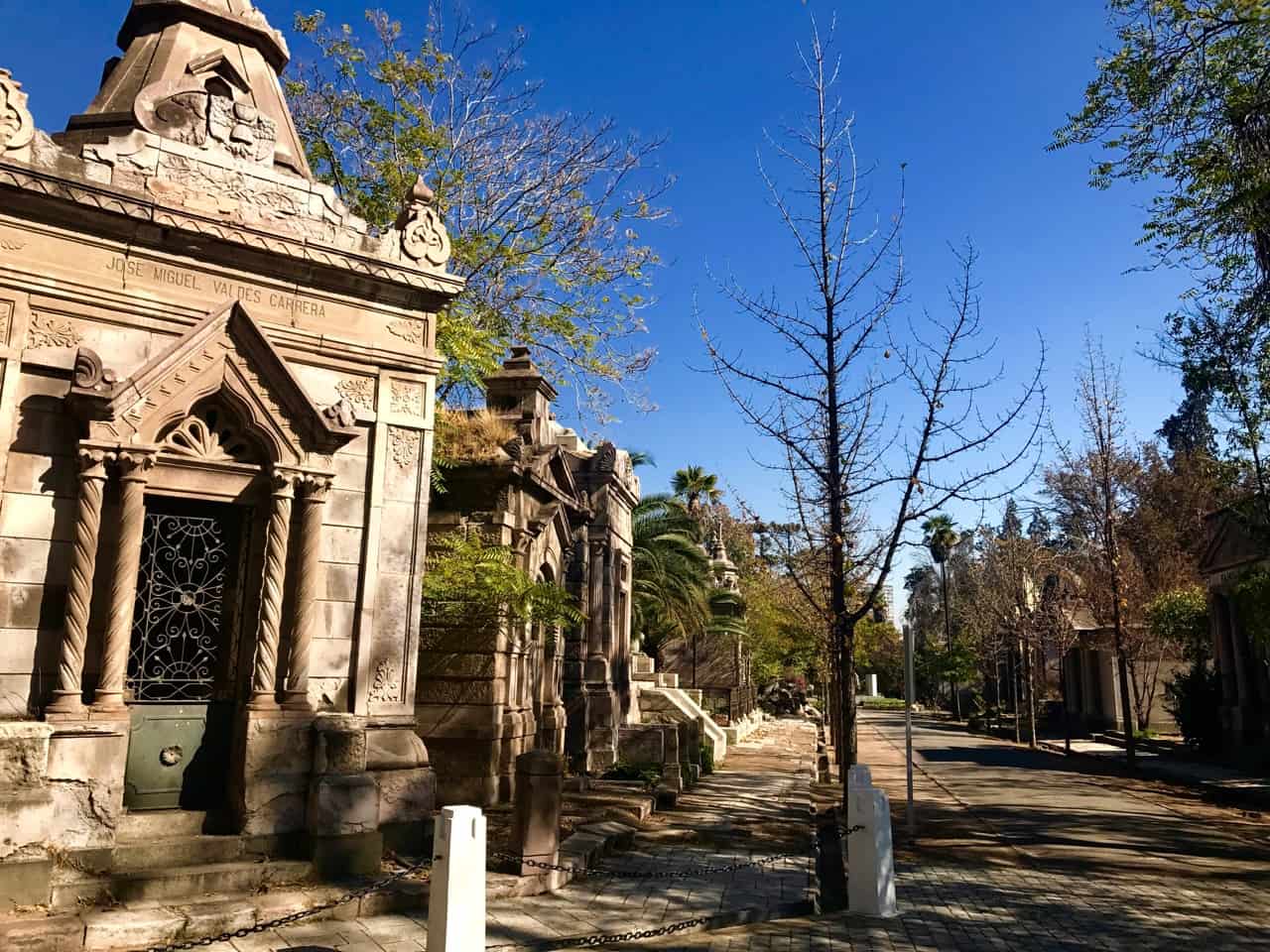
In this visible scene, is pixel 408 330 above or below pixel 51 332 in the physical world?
above

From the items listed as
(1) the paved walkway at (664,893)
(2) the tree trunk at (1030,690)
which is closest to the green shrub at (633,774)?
(1) the paved walkway at (664,893)

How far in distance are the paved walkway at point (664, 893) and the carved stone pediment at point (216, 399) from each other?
397 cm

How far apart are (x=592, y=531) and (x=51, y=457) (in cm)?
1136

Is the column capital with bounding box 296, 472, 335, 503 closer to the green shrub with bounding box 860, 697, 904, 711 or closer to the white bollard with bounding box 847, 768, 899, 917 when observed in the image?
the white bollard with bounding box 847, 768, 899, 917

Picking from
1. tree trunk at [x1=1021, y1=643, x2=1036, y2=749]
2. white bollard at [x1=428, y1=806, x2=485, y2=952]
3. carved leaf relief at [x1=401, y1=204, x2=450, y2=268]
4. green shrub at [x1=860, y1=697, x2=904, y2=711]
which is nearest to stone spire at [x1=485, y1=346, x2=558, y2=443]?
carved leaf relief at [x1=401, y1=204, x2=450, y2=268]

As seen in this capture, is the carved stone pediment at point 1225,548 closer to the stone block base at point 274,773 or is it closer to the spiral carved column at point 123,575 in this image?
the stone block base at point 274,773

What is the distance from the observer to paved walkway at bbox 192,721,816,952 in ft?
21.9

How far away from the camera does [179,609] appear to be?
26.2 ft

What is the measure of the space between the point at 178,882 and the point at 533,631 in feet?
22.8

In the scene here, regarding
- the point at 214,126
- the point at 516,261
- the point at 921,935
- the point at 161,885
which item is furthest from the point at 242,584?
the point at 516,261

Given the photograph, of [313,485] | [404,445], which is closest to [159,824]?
[313,485]

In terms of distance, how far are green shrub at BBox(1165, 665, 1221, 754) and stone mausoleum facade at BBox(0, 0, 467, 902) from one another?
83.8ft

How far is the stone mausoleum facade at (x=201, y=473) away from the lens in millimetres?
7207

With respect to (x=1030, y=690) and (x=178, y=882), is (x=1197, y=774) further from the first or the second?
(x=178, y=882)
